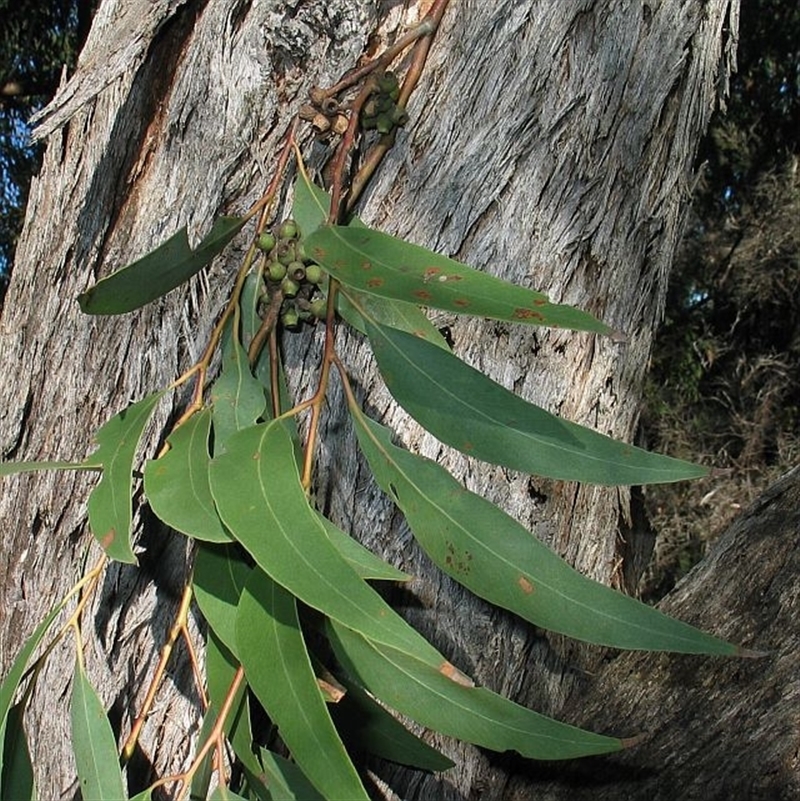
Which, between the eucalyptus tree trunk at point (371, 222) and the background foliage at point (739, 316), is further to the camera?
the background foliage at point (739, 316)

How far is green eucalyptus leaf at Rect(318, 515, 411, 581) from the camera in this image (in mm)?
743

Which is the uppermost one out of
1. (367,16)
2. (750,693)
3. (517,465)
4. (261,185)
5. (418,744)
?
(367,16)

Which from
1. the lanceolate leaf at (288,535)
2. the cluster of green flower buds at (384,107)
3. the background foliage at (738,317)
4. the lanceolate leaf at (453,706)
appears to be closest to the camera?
the lanceolate leaf at (288,535)

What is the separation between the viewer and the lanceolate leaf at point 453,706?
77cm

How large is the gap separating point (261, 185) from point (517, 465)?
360mm

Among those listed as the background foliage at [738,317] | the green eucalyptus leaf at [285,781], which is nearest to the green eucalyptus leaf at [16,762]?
the green eucalyptus leaf at [285,781]

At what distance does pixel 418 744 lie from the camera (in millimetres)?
816

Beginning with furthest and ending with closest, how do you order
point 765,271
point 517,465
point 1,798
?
point 765,271, point 1,798, point 517,465

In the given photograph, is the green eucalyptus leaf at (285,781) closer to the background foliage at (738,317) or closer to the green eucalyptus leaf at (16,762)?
the green eucalyptus leaf at (16,762)

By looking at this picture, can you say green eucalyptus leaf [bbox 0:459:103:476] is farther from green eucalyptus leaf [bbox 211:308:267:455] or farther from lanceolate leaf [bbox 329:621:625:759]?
lanceolate leaf [bbox 329:621:625:759]

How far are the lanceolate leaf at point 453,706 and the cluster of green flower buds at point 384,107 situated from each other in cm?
44

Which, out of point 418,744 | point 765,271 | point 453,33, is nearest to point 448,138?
point 453,33

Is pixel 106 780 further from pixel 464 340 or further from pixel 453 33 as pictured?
pixel 453 33

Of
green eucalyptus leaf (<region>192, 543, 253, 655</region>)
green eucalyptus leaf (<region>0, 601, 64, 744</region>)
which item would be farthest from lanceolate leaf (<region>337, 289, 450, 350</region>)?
green eucalyptus leaf (<region>0, 601, 64, 744</region>)
